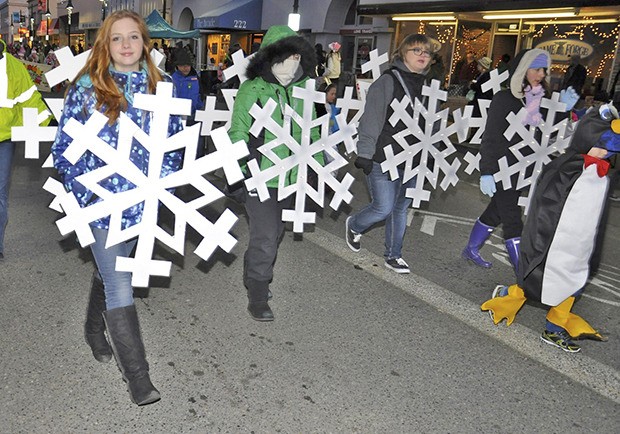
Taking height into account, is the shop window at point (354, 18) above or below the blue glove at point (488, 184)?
above

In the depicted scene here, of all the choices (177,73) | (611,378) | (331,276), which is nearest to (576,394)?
(611,378)

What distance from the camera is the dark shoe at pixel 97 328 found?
10.2 ft

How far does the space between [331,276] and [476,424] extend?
2035mm

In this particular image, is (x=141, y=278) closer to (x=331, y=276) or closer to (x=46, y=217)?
(x=331, y=276)

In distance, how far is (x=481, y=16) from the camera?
52.1 feet

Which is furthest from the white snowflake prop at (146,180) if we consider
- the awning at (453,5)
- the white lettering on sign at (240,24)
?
the white lettering on sign at (240,24)

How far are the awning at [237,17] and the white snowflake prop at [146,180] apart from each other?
76.1ft

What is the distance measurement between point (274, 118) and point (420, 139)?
150 cm

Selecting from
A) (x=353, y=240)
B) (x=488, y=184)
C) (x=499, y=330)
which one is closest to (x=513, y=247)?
(x=488, y=184)

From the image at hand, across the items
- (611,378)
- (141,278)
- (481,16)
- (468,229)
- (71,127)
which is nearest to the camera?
(71,127)

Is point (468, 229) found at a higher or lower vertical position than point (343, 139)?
lower

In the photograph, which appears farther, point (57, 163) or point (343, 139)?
point (343, 139)

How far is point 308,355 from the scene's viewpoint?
341 centimetres

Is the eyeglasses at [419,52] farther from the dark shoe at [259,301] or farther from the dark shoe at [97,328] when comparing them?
the dark shoe at [97,328]
